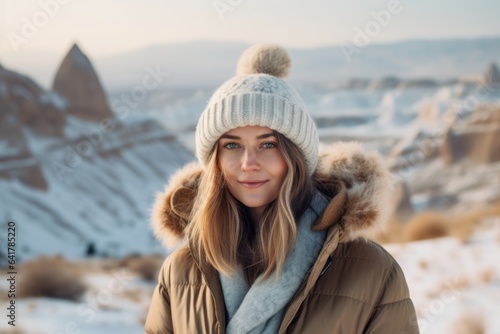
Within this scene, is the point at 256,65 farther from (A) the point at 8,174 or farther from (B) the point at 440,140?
(B) the point at 440,140

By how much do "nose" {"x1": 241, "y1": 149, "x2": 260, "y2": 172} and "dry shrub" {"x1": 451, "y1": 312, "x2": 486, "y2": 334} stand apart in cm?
324

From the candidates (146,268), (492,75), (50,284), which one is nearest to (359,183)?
(50,284)

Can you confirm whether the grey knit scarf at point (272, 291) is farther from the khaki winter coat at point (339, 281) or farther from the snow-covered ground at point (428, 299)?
the snow-covered ground at point (428, 299)

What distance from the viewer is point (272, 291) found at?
125cm

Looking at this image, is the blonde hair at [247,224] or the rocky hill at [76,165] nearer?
the blonde hair at [247,224]

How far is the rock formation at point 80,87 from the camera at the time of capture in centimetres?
1775

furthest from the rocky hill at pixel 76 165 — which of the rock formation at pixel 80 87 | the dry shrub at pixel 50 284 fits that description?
the dry shrub at pixel 50 284

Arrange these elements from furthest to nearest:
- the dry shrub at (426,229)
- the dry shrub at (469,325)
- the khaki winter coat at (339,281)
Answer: the dry shrub at (426,229) → the dry shrub at (469,325) → the khaki winter coat at (339,281)

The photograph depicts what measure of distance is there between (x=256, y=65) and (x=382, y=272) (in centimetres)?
58

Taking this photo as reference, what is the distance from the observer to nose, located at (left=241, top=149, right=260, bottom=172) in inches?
49.8

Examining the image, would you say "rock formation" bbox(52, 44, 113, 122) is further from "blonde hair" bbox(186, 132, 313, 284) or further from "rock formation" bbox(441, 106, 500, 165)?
"blonde hair" bbox(186, 132, 313, 284)

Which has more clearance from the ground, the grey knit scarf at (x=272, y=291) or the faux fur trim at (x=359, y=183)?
the faux fur trim at (x=359, y=183)

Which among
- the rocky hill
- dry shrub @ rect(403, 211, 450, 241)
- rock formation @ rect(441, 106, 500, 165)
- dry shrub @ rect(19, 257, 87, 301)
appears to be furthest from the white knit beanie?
rock formation @ rect(441, 106, 500, 165)

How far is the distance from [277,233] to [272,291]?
127mm
